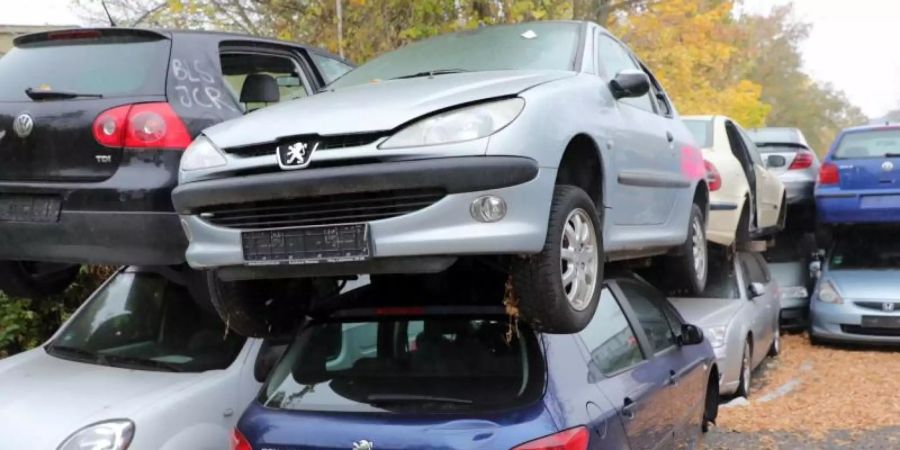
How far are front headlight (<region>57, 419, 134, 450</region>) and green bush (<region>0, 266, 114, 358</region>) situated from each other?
2.93 meters

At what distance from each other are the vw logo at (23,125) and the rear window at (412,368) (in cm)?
175

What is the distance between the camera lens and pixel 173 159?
168 inches

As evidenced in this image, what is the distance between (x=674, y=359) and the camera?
5031mm

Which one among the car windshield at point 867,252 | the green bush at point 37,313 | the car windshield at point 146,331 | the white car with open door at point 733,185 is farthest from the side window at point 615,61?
the car windshield at point 867,252

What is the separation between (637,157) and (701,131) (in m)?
3.63

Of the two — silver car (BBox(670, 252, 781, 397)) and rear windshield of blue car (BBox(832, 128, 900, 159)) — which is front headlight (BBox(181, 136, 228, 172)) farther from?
rear windshield of blue car (BBox(832, 128, 900, 159))

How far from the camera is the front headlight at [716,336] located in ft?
24.7

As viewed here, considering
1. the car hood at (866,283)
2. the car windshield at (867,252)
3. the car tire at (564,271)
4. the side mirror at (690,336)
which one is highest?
the car tire at (564,271)

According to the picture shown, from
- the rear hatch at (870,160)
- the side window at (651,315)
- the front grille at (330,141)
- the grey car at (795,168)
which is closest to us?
the front grille at (330,141)

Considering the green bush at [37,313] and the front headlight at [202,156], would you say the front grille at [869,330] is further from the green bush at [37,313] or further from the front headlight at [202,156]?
the front headlight at [202,156]

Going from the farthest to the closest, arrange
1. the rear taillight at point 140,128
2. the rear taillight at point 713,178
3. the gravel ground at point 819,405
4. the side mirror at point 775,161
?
the side mirror at point 775,161
the rear taillight at point 713,178
the gravel ground at point 819,405
the rear taillight at point 140,128

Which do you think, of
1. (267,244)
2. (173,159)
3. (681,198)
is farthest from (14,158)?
(681,198)

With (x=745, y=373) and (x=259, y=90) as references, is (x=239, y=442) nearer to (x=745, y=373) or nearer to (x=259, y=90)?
(x=259, y=90)

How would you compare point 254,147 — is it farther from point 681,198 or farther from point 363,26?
point 363,26
